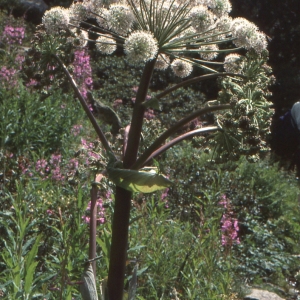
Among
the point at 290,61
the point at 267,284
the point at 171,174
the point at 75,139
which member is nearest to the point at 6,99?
the point at 75,139

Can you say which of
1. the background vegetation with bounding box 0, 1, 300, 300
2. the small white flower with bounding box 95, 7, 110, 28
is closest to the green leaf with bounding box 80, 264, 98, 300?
the background vegetation with bounding box 0, 1, 300, 300

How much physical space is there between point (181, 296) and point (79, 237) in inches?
30.5

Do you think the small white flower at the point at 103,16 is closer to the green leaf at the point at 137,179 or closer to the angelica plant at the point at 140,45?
the angelica plant at the point at 140,45

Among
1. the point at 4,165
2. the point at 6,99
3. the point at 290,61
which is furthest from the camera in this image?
the point at 290,61

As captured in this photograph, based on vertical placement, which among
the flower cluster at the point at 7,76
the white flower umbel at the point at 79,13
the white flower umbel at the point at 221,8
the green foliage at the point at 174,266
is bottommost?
the green foliage at the point at 174,266

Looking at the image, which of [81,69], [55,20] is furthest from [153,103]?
[81,69]

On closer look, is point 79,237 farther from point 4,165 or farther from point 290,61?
point 290,61

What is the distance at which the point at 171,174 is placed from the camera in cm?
691

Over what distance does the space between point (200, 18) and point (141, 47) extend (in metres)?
0.31

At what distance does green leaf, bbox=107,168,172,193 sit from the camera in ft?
4.87

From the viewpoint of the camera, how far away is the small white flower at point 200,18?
1.67 metres

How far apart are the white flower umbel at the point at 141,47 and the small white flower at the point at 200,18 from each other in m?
0.21

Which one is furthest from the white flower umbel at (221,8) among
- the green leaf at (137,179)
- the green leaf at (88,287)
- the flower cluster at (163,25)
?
the green leaf at (88,287)

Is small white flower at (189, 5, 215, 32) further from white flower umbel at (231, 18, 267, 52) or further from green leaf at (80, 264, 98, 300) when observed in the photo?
green leaf at (80, 264, 98, 300)
